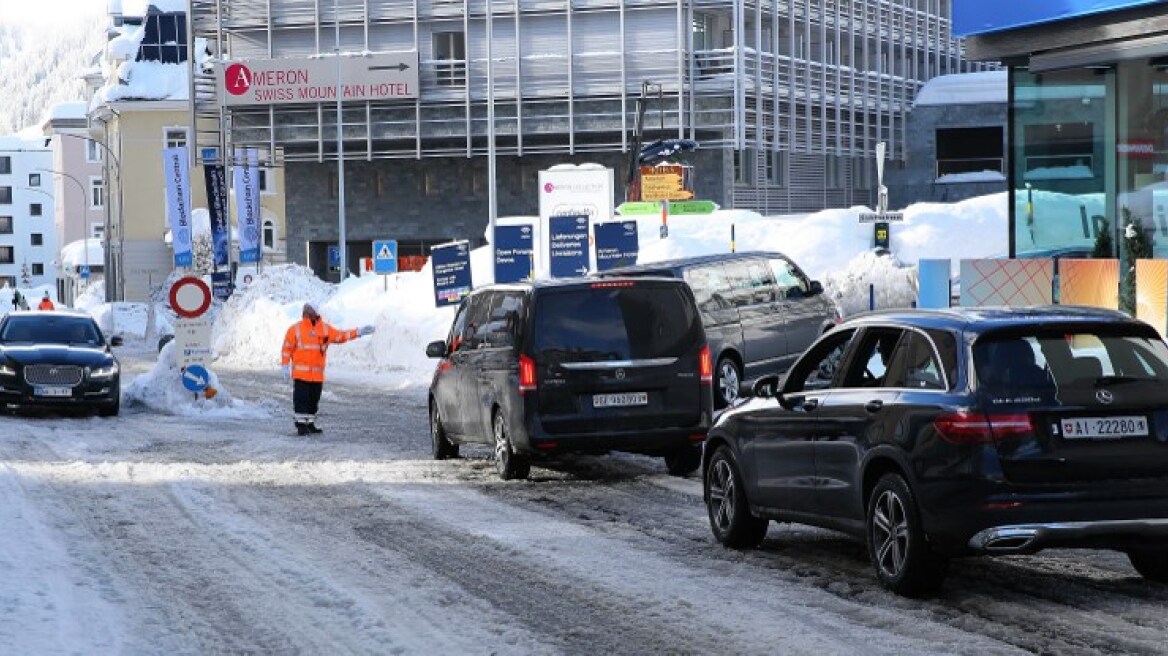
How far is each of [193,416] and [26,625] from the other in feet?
57.3

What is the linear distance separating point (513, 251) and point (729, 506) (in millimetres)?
21977

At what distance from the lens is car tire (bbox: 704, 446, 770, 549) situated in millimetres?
12695

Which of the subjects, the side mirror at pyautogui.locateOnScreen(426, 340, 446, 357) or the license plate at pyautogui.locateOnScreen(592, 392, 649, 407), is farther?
the side mirror at pyautogui.locateOnScreen(426, 340, 446, 357)

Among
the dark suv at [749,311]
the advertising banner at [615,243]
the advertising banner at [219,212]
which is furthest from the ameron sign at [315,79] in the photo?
the dark suv at [749,311]

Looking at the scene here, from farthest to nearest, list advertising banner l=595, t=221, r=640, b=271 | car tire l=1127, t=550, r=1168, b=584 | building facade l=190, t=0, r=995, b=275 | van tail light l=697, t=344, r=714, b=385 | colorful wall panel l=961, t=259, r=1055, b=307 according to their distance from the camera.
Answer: building facade l=190, t=0, r=995, b=275, advertising banner l=595, t=221, r=640, b=271, colorful wall panel l=961, t=259, r=1055, b=307, van tail light l=697, t=344, r=714, b=385, car tire l=1127, t=550, r=1168, b=584

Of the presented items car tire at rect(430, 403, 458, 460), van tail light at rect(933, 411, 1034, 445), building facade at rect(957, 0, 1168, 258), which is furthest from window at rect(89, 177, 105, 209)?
van tail light at rect(933, 411, 1034, 445)

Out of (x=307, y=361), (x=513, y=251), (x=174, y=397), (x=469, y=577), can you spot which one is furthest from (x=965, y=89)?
A: (x=469, y=577)

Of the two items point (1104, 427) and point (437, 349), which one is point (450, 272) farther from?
point (1104, 427)

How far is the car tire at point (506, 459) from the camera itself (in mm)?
17484

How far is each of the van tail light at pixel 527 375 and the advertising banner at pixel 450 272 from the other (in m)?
18.8

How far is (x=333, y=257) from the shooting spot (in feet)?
242

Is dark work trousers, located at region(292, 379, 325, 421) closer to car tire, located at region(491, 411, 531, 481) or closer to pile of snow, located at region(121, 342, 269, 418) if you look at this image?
pile of snow, located at region(121, 342, 269, 418)

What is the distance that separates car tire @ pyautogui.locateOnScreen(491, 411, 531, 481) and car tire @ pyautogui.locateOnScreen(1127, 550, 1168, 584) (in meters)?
7.19

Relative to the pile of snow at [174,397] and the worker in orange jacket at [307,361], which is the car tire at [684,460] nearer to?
the worker in orange jacket at [307,361]
